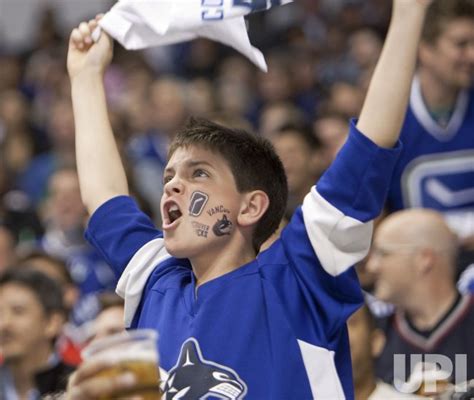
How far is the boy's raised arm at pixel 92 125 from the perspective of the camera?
3061 mm

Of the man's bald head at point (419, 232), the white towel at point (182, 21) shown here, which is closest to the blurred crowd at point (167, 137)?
the man's bald head at point (419, 232)

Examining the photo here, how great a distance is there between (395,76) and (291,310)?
1.86 ft

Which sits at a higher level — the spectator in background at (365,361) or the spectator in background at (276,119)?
the spectator in background at (276,119)

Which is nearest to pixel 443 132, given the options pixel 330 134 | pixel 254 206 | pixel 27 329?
pixel 330 134

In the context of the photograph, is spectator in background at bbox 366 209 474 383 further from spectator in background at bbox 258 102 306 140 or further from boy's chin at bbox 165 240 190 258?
spectator in background at bbox 258 102 306 140

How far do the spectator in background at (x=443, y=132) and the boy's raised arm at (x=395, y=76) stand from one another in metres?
2.36

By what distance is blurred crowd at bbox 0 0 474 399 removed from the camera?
14.9ft

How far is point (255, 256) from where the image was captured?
2.86 metres

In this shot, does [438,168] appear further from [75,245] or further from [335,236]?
[335,236]

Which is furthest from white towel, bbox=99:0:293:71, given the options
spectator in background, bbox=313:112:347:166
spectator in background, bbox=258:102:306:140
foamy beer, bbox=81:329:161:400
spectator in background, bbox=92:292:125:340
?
spectator in background, bbox=258:102:306:140

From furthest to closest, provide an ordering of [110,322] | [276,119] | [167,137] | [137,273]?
1. [167,137]
2. [276,119]
3. [110,322]
4. [137,273]

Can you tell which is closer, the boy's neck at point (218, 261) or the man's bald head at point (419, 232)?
the boy's neck at point (218, 261)

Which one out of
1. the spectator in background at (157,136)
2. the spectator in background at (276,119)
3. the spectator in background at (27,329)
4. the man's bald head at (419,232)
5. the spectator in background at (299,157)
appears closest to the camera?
the man's bald head at (419,232)

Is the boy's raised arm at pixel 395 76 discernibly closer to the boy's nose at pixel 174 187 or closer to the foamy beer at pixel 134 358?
the boy's nose at pixel 174 187
